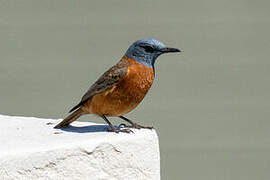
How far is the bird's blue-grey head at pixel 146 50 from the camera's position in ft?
15.2

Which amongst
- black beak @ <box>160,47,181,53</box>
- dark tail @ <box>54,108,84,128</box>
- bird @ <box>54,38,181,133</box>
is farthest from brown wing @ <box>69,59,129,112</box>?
black beak @ <box>160,47,181,53</box>

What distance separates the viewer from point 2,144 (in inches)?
175

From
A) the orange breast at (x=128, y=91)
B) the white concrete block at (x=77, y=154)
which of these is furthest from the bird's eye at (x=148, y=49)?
the white concrete block at (x=77, y=154)

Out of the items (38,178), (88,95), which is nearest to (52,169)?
(38,178)

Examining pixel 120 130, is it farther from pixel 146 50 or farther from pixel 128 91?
pixel 146 50

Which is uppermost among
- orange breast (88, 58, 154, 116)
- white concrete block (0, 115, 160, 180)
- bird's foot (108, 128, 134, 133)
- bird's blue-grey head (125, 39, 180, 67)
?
bird's blue-grey head (125, 39, 180, 67)

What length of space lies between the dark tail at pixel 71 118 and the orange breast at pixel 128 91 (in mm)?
238

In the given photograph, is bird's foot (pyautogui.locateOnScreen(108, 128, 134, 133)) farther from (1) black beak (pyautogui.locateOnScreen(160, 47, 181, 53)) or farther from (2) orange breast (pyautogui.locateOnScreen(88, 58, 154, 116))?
(1) black beak (pyautogui.locateOnScreen(160, 47, 181, 53))

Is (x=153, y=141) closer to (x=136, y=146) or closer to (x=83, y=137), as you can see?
(x=136, y=146)

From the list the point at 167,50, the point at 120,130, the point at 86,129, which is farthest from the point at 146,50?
the point at 86,129

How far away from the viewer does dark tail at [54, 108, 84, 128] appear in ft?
16.1

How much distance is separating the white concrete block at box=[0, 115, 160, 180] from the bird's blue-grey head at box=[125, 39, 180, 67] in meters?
0.48

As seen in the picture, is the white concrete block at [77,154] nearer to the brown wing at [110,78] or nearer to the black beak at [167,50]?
the brown wing at [110,78]

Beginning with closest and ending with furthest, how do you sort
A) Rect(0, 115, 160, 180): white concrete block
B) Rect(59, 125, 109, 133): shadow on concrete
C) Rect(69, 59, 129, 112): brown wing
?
Rect(0, 115, 160, 180): white concrete block < Rect(69, 59, 129, 112): brown wing < Rect(59, 125, 109, 133): shadow on concrete
